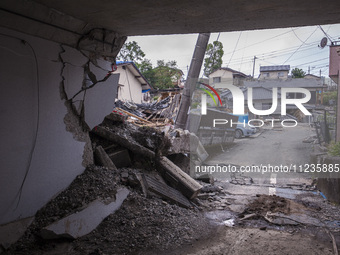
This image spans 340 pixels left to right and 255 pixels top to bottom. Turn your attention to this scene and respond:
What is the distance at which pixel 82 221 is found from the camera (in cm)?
366

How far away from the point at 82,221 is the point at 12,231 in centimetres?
82

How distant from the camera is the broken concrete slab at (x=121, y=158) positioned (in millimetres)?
5211

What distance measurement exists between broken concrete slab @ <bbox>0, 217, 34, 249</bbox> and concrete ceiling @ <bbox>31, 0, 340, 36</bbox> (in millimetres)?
2556

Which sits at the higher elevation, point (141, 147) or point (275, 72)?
point (275, 72)

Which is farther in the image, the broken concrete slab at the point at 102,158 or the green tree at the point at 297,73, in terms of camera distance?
the green tree at the point at 297,73

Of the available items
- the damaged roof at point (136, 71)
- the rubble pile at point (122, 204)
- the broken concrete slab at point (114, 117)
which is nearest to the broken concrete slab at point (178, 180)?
the rubble pile at point (122, 204)

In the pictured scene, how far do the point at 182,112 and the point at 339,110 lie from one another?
23.0 feet

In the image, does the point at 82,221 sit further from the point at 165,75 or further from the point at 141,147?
the point at 165,75

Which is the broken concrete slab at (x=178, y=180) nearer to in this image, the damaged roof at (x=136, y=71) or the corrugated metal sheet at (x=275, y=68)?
the damaged roof at (x=136, y=71)

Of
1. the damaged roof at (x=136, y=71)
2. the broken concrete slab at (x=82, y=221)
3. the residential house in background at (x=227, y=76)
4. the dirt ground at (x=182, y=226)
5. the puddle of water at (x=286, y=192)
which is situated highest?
the residential house in background at (x=227, y=76)

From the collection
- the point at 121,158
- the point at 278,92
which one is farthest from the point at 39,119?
the point at 278,92

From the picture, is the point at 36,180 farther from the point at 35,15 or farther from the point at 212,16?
the point at 212,16

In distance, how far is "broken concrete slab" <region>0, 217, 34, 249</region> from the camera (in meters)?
3.04

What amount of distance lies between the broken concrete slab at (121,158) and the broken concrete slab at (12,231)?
6.68 ft
